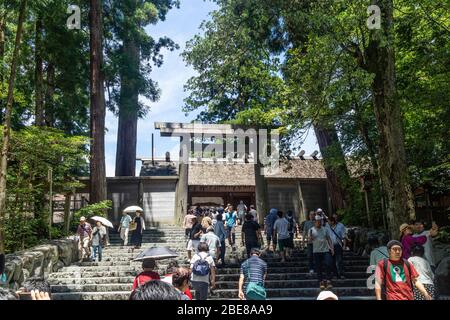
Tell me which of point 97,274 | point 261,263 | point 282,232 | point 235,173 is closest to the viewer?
point 261,263

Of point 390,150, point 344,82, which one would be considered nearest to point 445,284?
point 390,150

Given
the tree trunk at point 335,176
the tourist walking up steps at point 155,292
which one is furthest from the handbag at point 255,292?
the tree trunk at point 335,176

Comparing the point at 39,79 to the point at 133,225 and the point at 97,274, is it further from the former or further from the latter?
the point at 97,274

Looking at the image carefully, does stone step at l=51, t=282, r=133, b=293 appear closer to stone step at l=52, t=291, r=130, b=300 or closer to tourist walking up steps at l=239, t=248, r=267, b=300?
stone step at l=52, t=291, r=130, b=300

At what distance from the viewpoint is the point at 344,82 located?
1028 centimetres

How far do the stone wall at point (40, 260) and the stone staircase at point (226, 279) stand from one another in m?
0.30

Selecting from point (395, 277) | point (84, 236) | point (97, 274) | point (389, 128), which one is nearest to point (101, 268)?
point (97, 274)

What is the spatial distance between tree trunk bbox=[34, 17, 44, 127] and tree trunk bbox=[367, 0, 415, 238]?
10877 millimetres

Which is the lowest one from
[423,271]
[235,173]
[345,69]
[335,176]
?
[423,271]

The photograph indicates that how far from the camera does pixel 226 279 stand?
1037 cm

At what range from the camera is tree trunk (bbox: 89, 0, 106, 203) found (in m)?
17.0

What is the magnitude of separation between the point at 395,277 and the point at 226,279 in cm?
592

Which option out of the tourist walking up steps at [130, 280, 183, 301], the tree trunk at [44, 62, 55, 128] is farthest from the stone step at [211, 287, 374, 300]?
the tree trunk at [44, 62, 55, 128]
